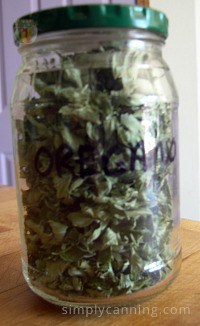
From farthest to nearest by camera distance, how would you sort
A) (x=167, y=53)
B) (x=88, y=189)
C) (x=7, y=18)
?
(x=7, y=18), (x=167, y=53), (x=88, y=189)

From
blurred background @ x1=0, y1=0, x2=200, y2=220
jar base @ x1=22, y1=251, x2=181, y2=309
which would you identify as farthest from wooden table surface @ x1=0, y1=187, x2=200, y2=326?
blurred background @ x1=0, y1=0, x2=200, y2=220

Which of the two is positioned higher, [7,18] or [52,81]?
[7,18]

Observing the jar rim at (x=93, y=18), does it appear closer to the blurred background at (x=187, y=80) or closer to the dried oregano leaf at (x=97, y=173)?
the dried oregano leaf at (x=97, y=173)

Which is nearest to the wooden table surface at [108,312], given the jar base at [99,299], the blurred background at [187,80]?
the jar base at [99,299]

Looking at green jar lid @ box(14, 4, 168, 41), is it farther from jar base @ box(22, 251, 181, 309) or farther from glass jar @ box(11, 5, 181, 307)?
jar base @ box(22, 251, 181, 309)

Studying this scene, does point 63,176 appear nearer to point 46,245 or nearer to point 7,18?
point 46,245

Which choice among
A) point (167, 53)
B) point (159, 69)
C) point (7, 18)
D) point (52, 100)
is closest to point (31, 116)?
point (52, 100)

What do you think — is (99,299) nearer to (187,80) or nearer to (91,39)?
(91,39)
